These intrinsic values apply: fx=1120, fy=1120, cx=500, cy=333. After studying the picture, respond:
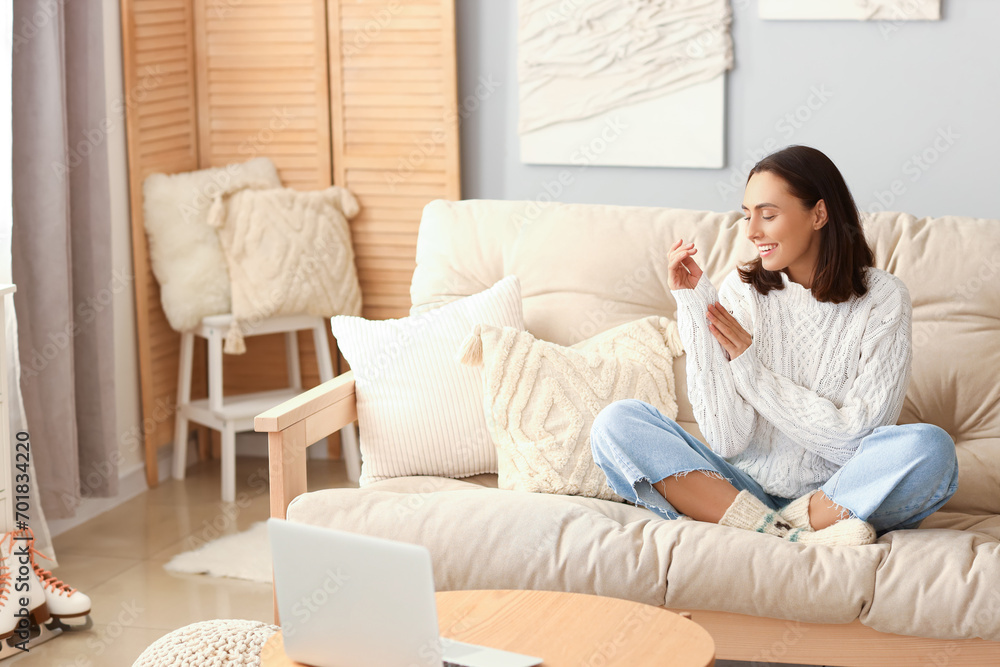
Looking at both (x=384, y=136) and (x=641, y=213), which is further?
(x=384, y=136)

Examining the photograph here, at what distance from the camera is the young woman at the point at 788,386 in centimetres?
197

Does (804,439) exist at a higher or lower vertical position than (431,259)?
lower

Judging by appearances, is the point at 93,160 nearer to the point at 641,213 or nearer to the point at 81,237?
the point at 81,237

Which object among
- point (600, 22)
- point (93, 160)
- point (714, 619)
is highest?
point (600, 22)

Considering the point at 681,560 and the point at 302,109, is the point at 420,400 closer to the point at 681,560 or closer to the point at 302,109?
the point at 681,560

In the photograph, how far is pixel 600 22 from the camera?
10.6 feet

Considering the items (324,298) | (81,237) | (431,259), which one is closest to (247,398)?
(324,298)

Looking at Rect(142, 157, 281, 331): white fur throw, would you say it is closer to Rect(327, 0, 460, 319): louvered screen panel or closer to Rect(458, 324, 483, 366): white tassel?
Rect(327, 0, 460, 319): louvered screen panel

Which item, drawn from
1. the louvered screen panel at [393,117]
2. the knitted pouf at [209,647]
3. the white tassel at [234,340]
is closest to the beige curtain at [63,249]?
the white tassel at [234,340]

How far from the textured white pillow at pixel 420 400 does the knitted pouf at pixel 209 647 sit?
0.45 metres

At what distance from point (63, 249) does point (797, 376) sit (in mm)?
1887

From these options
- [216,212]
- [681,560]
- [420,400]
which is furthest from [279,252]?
[681,560]

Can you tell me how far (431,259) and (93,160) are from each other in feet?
3.63

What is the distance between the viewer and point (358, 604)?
1313 millimetres
